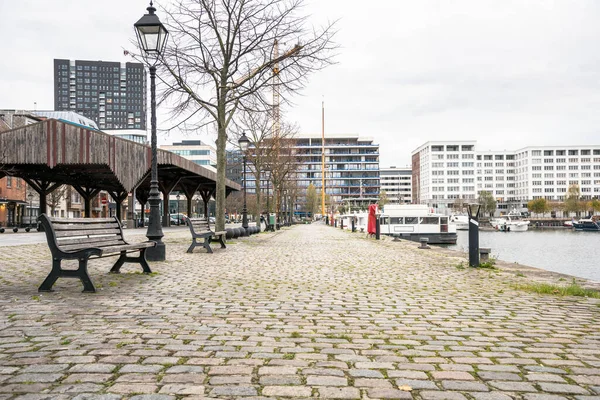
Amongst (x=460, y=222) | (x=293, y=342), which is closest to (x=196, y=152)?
(x=460, y=222)

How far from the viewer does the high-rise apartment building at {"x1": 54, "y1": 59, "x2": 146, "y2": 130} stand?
623ft

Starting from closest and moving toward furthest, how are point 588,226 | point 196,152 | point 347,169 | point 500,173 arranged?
1. point 588,226
2. point 196,152
3. point 347,169
4. point 500,173

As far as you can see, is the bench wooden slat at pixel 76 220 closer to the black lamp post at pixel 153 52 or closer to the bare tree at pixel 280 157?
the black lamp post at pixel 153 52

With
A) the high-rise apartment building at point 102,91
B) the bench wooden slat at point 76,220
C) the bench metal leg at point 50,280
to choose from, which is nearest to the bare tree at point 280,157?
the bench wooden slat at point 76,220

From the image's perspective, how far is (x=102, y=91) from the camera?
630 ft

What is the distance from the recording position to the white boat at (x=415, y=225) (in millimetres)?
46906

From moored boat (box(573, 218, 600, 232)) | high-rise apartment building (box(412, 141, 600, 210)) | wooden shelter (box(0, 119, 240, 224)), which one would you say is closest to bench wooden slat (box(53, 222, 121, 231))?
wooden shelter (box(0, 119, 240, 224))

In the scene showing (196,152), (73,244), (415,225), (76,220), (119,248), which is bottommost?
(415,225)

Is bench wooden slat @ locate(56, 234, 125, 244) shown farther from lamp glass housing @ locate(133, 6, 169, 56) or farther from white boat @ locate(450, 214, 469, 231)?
white boat @ locate(450, 214, 469, 231)

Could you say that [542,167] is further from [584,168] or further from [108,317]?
[108,317]

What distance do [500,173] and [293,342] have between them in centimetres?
16809

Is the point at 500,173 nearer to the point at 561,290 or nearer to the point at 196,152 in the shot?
the point at 196,152

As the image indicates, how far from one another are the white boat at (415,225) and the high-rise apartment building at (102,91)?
527 ft

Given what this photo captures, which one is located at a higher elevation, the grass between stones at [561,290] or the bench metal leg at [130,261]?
the bench metal leg at [130,261]
